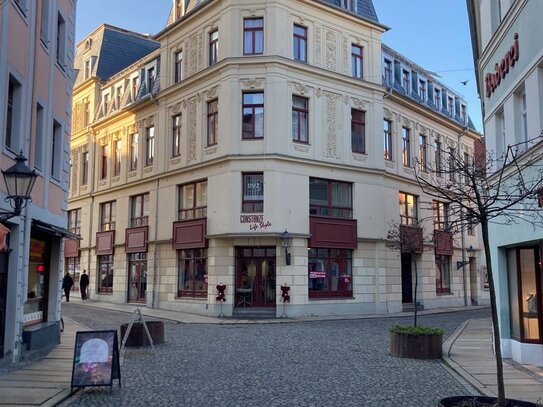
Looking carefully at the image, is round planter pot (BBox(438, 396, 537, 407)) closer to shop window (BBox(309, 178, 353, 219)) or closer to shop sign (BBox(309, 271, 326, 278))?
shop sign (BBox(309, 271, 326, 278))

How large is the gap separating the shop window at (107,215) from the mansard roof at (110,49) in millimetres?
9026

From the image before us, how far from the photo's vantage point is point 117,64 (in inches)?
1539

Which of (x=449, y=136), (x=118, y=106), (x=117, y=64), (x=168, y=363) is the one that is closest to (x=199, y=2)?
(x=118, y=106)

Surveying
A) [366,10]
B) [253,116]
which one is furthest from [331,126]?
[366,10]

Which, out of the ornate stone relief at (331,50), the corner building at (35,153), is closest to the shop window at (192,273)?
the ornate stone relief at (331,50)

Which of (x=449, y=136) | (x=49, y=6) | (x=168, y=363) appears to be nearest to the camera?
(x=168, y=363)

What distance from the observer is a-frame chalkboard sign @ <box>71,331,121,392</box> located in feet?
28.9

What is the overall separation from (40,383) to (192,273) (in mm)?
16847

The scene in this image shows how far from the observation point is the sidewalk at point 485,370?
9.13 m

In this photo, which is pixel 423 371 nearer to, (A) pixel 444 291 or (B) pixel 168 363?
(B) pixel 168 363

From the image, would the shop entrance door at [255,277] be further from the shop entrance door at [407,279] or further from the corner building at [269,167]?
the shop entrance door at [407,279]

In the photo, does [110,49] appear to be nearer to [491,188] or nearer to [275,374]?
[275,374]

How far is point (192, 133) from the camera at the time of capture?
2733 centimetres

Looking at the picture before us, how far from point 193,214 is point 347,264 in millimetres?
7481
